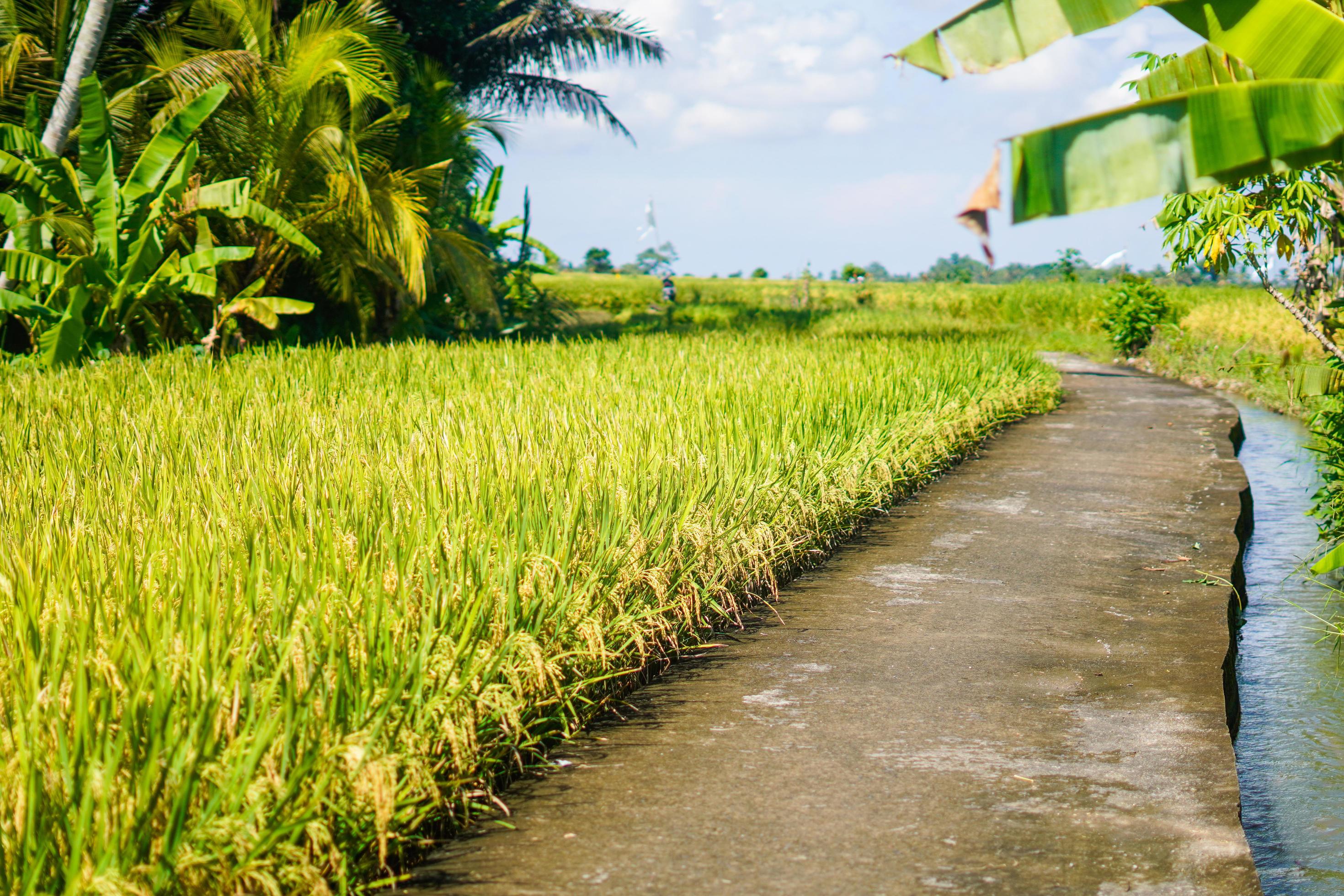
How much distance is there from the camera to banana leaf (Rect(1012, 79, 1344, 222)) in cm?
221

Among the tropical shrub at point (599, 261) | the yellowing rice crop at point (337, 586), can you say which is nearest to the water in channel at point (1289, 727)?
the yellowing rice crop at point (337, 586)

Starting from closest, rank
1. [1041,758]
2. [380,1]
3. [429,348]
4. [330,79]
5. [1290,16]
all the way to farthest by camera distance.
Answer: [1290,16]
[1041,758]
[429,348]
[330,79]
[380,1]

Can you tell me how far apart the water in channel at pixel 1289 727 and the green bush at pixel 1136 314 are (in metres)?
11.1

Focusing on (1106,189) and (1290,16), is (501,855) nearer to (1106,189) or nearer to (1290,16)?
(1106,189)

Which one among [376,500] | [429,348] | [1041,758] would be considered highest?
[429,348]

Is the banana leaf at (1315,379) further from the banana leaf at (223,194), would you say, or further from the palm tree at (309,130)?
the banana leaf at (223,194)

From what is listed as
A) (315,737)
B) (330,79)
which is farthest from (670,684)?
(330,79)

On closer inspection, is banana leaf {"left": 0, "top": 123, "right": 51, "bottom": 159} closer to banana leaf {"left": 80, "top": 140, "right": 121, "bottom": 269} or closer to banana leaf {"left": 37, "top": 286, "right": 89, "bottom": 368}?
banana leaf {"left": 80, "top": 140, "right": 121, "bottom": 269}

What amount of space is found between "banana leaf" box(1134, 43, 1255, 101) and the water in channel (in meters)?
2.22

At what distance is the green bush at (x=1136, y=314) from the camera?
16891 mm

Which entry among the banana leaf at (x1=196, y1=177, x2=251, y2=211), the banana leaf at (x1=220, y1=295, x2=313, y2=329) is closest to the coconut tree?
the banana leaf at (x1=220, y1=295, x2=313, y2=329)

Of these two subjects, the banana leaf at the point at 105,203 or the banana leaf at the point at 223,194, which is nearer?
the banana leaf at the point at 105,203

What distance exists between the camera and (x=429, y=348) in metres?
9.20

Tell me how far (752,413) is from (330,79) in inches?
266
